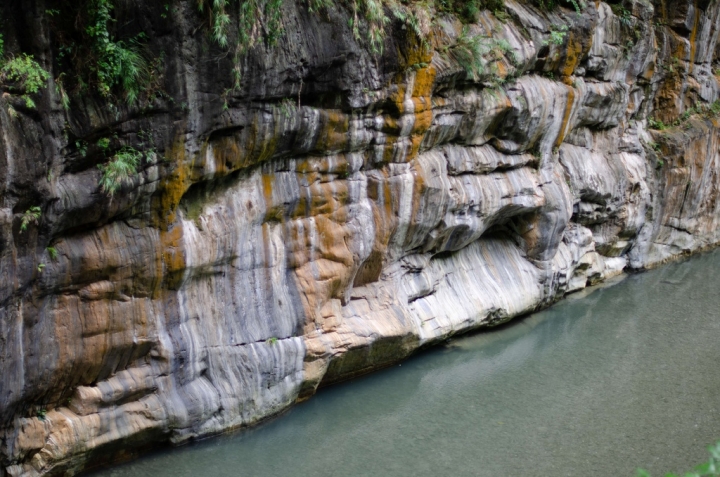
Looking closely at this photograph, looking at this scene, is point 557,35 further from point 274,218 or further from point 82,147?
point 82,147

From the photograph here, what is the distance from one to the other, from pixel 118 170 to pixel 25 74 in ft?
4.01

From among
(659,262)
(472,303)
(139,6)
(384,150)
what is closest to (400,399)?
(472,303)

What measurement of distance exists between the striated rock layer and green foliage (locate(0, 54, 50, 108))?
0.14 m

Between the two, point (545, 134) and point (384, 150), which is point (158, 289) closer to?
point (384, 150)

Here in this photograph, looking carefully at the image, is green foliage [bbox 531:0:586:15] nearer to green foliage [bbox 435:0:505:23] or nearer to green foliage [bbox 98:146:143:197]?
green foliage [bbox 435:0:505:23]

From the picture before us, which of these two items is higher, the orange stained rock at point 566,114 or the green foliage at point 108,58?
the green foliage at point 108,58

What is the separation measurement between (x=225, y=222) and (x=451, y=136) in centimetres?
417

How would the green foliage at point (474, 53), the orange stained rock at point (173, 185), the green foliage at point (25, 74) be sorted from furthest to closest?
the green foliage at point (474, 53) < the orange stained rock at point (173, 185) < the green foliage at point (25, 74)

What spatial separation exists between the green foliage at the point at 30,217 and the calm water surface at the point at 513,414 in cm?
297

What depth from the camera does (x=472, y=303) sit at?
12.0 metres

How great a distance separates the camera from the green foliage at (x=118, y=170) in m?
6.97

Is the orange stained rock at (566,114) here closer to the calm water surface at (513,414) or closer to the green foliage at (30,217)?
the calm water surface at (513,414)

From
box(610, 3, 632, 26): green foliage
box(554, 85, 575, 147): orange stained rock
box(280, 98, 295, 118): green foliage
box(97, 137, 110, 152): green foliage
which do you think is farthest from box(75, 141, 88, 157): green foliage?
box(610, 3, 632, 26): green foliage

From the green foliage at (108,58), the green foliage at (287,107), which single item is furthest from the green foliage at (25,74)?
the green foliage at (287,107)
